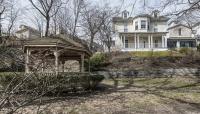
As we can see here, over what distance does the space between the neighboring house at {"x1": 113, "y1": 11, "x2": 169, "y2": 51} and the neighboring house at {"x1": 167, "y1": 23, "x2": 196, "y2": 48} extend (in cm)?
545

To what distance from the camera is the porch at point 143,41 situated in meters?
48.1

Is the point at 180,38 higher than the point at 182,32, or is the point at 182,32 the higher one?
the point at 182,32

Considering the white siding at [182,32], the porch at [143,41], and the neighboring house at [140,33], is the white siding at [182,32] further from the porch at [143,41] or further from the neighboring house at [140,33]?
the porch at [143,41]

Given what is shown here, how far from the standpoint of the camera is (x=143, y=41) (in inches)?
1981

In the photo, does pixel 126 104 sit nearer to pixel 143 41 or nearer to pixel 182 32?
pixel 143 41

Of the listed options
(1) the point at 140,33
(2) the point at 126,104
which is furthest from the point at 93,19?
(2) the point at 126,104

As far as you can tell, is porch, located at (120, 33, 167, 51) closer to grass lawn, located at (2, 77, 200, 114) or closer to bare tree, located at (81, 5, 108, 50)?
bare tree, located at (81, 5, 108, 50)

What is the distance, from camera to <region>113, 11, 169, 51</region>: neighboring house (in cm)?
4869

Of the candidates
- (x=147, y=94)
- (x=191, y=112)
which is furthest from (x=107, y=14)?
(x=191, y=112)

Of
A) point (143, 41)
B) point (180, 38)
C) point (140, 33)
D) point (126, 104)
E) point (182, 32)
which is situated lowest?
point (126, 104)

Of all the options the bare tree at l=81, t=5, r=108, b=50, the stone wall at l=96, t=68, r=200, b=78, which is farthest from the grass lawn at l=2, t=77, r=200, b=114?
the bare tree at l=81, t=5, r=108, b=50

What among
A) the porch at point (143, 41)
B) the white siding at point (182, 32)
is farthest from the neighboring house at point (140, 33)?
the white siding at point (182, 32)

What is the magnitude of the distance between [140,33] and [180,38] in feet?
35.0

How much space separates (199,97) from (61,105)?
23.9 feet
